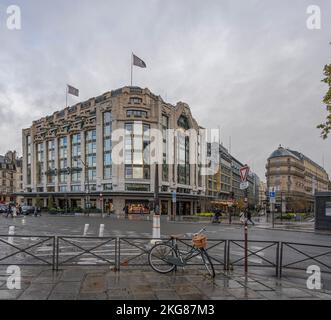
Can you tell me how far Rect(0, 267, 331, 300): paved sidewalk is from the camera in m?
6.13

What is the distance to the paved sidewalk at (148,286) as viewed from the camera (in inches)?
241

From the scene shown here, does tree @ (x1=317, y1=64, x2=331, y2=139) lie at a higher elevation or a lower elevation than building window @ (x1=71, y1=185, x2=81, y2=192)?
higher

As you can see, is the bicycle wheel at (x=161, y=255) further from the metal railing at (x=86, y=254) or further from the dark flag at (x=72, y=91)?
the dark flag at (x=72, y=91)

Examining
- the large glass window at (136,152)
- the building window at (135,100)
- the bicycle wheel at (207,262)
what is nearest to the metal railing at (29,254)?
the bicycle wheel at (207,262)

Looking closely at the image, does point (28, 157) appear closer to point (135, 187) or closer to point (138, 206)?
point (135, 187)

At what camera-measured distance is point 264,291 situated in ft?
21.6

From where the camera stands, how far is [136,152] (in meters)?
62.8

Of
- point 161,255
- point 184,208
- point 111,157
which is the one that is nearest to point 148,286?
point 161,255

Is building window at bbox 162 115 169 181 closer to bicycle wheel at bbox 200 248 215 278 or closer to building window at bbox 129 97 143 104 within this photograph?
building window at bbox 129 97 143 104

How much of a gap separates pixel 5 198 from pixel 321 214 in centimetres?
11232

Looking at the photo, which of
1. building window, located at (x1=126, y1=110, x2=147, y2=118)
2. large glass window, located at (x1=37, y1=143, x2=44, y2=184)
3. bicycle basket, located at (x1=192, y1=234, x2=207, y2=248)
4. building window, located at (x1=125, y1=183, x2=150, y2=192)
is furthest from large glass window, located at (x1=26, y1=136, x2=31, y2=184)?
bicycle basket, located at (x1=192, y1=234, x2=207, y2=248)

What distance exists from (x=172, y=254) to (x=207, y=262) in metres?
0.92
